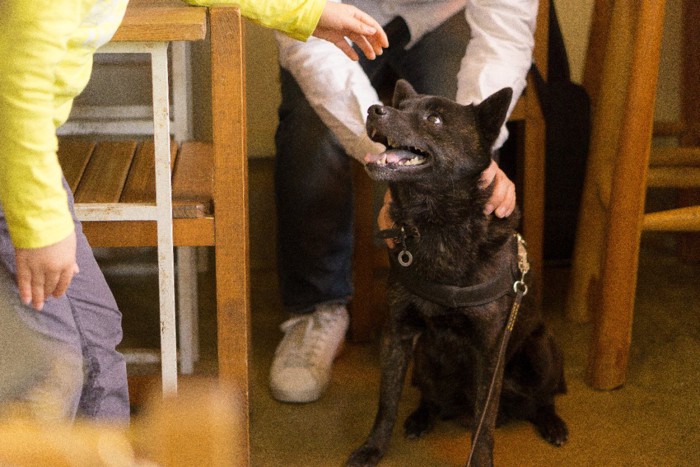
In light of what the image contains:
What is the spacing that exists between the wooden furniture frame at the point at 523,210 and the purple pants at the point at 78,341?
3.10 feet

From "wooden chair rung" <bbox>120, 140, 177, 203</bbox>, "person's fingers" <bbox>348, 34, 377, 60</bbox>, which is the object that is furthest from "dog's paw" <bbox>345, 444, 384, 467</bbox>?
Result: "person's fingers" <bbox>348, 34, 377, 60</bbox>

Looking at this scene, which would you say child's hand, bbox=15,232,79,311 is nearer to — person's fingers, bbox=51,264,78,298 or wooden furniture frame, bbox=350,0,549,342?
person's fingers, bbox=51,264,78,298

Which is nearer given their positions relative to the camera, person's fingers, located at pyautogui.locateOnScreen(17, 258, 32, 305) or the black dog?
person's fingers, located at pyautogui.locateOnScreen(17, 258, 32, 305)

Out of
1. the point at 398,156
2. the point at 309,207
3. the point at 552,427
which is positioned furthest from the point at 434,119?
the point at 552,427

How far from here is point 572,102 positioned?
2320 millimetres

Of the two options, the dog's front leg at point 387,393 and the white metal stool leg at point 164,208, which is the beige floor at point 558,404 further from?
the white metal stool leg at point 164,208

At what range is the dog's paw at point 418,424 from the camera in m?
1.64

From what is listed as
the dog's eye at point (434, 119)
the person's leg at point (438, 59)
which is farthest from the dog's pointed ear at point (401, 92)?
the person's leg at point (438, 59)

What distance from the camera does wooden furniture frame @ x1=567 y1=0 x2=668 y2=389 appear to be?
66.7 inches

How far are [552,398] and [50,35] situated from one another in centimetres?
117

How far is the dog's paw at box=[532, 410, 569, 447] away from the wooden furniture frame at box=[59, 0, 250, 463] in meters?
0.59

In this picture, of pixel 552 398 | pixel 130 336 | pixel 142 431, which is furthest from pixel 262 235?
pixel 142 431

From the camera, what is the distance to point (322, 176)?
72.9 inches

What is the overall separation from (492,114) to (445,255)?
0.24 meters
